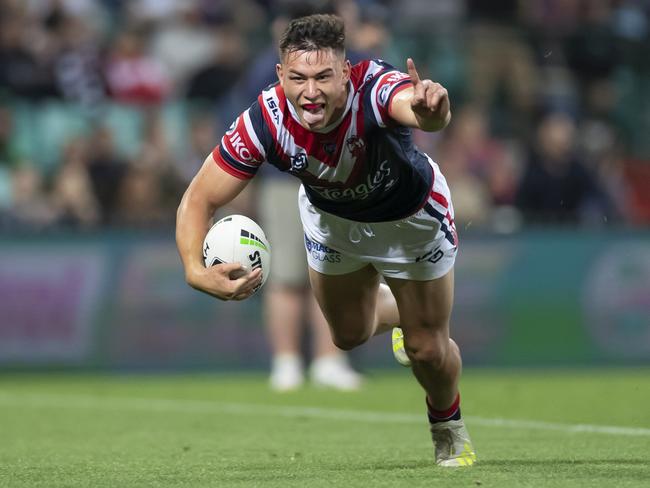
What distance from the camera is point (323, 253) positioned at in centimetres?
671

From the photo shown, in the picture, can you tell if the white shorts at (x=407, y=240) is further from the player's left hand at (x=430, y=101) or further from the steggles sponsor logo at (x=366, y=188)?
the player's left hand at (x=430, y=101)

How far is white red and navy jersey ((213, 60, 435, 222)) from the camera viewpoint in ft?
19.3

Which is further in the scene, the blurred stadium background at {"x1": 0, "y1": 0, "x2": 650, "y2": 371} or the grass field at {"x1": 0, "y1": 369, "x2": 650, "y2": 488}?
the blurred stadium background at {"x1": 0, "y1": 0, "x2": 650, "y2": 371}

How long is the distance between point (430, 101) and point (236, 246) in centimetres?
105

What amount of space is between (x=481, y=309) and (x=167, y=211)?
3.17 metres

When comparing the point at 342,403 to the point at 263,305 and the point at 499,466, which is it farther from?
the point at 499,466

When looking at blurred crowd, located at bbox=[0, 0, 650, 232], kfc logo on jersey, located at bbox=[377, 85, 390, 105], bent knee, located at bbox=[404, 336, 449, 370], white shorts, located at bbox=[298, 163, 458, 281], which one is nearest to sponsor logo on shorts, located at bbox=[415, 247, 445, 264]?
white shorts, located at bbox=[298, 163, 458, 281]

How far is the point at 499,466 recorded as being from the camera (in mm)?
6148

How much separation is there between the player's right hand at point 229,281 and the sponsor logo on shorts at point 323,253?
3.77 ft

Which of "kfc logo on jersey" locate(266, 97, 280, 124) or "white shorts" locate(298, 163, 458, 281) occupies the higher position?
"kfc logo on jersey" locate(266, 97, 280, 124)

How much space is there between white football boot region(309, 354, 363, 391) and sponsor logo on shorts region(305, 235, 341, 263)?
4269 millimetres

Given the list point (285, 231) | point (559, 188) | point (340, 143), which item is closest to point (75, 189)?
point (285, 231)

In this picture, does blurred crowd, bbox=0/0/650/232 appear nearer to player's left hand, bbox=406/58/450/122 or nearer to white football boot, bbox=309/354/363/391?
white football boot, bbox=309/354/363/391

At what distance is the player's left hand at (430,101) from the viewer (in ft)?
17.0
